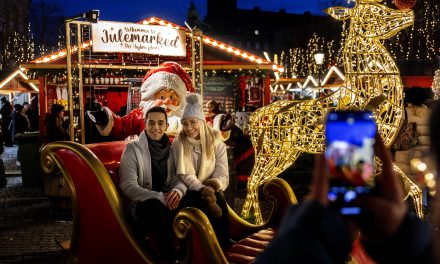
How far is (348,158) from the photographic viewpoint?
1.10m

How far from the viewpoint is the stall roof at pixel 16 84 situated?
65.2 feet

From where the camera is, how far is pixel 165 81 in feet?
18.9

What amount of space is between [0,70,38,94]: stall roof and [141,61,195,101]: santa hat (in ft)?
49.5

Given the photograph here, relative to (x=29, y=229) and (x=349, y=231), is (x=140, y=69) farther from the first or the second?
(x=349, y=231)

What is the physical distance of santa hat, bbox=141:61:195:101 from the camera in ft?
18.9

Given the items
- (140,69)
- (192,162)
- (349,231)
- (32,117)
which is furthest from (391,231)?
(32,117)

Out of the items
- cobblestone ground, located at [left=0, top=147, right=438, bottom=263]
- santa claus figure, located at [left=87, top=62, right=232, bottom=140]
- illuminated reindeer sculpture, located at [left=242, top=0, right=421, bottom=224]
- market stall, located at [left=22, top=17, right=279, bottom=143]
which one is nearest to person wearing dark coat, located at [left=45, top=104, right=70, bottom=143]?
market stall, located at [left=22, top=17, right=279, bottom=143]

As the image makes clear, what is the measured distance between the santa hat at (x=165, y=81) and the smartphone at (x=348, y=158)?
15.5ft

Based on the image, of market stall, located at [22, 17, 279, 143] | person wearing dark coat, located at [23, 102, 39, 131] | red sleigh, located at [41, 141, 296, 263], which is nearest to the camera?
red sleigh, located at [41, 141, 296, 263]

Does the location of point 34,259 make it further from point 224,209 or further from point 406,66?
point 406,66

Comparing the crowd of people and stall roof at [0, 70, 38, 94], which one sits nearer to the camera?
the crowd of people

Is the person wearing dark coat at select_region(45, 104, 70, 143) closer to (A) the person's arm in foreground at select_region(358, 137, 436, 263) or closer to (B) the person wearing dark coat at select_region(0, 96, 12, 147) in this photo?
(A) the person's arm in foreground at select_region(358, 137, 436, 263)

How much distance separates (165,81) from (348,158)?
4.78 m

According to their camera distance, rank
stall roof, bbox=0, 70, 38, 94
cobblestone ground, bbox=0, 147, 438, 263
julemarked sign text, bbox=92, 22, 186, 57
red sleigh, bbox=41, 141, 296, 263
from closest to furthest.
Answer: red sleigh, bbox=41, 141, 296, 263
julemarked sign text, bbox=92, 22, 186, 57
cobblestone ground, bbox=0, 147, 438, 263
stall roof, bbox=0, 70, 38, 94
